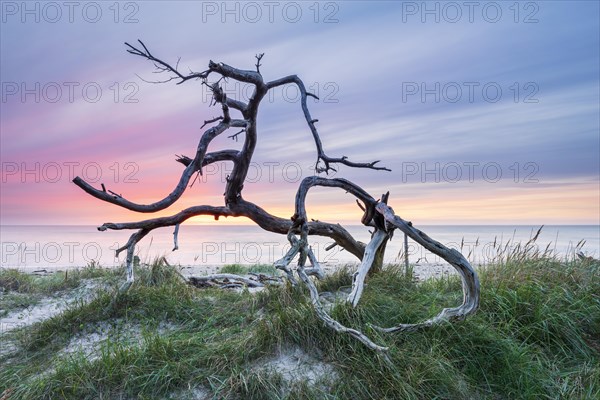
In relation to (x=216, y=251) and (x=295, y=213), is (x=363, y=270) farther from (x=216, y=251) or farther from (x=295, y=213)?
(x=216, y=251)

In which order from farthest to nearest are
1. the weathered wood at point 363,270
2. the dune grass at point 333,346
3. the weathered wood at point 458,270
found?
1. the weathered wood at point 363,270
2. the weathered wood at point 458,270
3. the dune grass at point 333,346

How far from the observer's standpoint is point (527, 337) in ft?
17.1

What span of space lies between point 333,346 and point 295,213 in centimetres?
173

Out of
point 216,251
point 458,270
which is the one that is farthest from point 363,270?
point 216,251

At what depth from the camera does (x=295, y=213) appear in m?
5.64

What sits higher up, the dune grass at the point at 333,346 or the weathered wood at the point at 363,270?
the weathered wood at the point at 363,270

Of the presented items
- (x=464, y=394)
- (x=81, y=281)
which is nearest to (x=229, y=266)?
(x=81, y=281)

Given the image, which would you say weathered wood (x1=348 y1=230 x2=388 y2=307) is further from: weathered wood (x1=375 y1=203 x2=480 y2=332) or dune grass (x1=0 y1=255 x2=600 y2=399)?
weathered wood (x1=375 y1=203 x2=480 y2=332)

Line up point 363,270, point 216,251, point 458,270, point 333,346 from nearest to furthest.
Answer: point 333,346, point 458,270, point 363,270, point 216,251

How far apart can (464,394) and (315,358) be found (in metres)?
1.37

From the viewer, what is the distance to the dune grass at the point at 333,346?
4.16 metres

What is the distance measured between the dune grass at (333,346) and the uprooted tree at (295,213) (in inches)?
10.7

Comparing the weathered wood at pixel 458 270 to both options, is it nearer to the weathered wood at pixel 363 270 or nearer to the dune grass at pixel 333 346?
the dune grass at pixel 333 346

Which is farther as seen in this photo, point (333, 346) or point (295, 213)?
point (295, 213)
